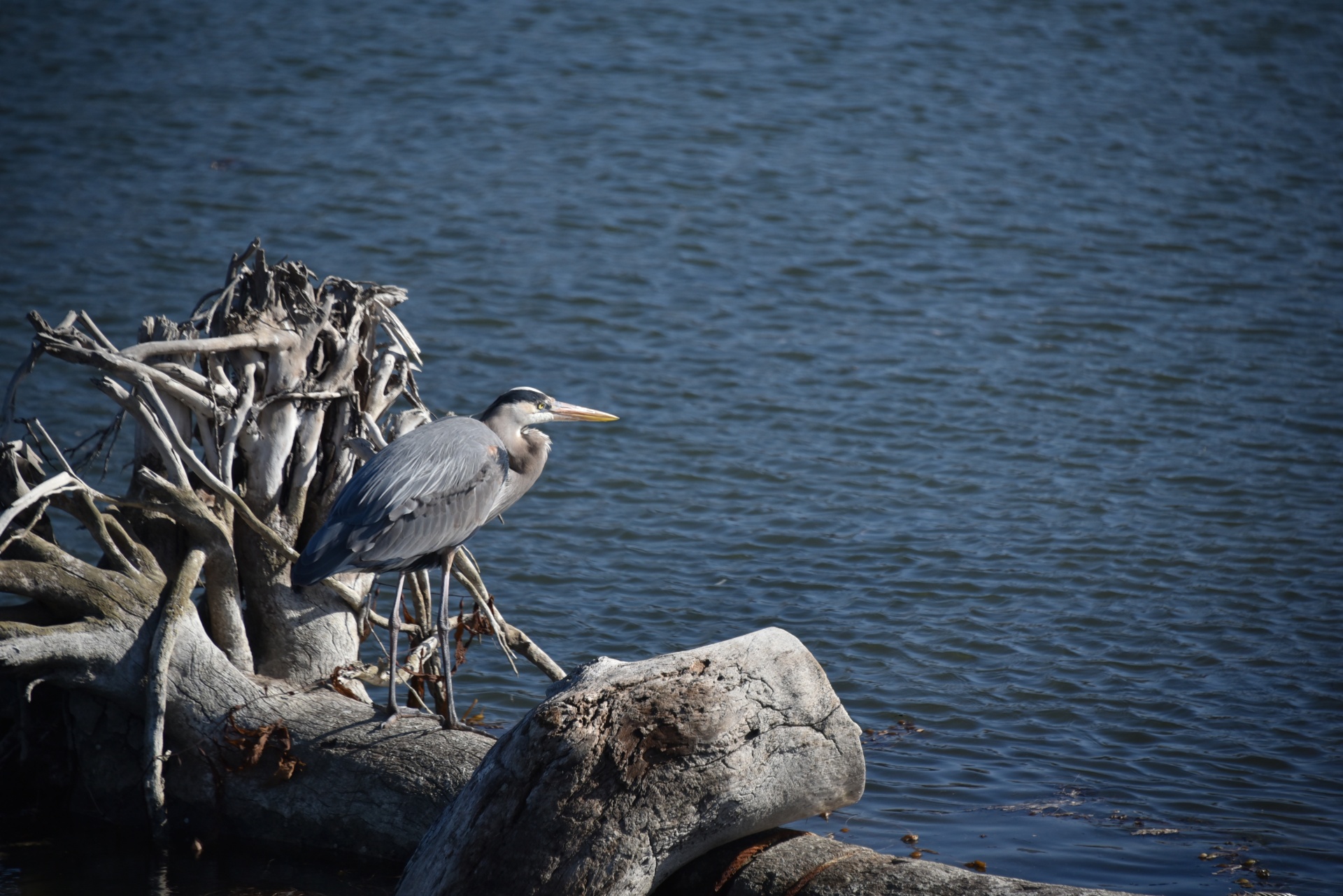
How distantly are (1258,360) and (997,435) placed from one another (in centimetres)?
288

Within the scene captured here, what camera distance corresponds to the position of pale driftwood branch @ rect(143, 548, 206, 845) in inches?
212

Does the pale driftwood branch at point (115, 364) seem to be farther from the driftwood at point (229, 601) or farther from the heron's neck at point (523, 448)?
the heron's neck at point (523, 448)

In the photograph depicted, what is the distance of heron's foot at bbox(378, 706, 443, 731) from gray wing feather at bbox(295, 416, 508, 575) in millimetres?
585

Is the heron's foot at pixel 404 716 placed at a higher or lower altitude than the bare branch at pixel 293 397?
lower

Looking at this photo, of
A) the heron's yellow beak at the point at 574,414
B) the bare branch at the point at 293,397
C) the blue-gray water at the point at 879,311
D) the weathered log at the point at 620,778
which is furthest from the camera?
the blue-gray water at the point at 879,311

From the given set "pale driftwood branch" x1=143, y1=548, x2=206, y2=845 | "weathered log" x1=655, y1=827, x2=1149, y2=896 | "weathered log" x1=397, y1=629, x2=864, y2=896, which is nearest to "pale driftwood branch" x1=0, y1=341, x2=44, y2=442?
"pale driftwood branch" x1=143, y1=548, x2=206, y2=845

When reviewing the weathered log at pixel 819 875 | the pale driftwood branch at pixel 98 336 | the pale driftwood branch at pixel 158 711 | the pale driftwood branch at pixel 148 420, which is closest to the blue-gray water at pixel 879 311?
the pale driftwood branch at pixel 158 711

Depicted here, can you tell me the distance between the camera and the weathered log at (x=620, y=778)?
14.2ft

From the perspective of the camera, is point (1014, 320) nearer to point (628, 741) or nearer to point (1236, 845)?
point (1236, 845)

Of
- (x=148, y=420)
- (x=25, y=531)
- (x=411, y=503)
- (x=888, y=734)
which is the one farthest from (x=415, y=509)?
(x=888, y=734)

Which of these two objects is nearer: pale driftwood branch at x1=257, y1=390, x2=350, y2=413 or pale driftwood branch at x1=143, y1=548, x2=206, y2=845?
pale driftwood branch at x1=143, y1=548, x2=206, y2=845

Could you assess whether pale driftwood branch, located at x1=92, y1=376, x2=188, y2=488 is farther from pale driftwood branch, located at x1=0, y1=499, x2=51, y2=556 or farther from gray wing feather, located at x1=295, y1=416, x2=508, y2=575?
gray wing feather, located at x1=295, y1=416, x2=508, y2=575

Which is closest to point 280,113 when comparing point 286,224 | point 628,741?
point 286,224

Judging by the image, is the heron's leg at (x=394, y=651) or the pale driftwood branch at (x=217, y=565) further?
the pale driftwood branch at (x=217, y=565)
